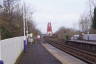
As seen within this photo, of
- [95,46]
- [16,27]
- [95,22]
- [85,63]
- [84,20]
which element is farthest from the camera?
[84,20]

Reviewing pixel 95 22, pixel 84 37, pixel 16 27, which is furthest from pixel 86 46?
pixel 84 37

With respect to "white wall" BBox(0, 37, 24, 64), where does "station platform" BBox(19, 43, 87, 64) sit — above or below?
below

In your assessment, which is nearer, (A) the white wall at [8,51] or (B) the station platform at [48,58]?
(A) the white wall at [8,51]

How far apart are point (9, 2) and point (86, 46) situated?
66.3ft

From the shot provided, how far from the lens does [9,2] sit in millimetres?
53000

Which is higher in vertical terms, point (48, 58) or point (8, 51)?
point (8, 51)

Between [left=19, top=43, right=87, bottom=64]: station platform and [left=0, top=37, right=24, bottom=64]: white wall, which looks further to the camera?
[left=19, top=43, right=87, bottom=64]: station platform

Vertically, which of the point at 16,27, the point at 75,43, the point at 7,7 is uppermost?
the point at 7,7

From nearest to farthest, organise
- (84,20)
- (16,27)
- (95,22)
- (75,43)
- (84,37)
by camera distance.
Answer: (16,27) < (75,43) < (95,22) < (84,37) < (84,20)

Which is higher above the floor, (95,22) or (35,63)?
(95,22)

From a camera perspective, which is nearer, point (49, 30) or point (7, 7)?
→ point (7, 7)

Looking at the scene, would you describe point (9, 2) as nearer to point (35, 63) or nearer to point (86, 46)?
point (86, 46)

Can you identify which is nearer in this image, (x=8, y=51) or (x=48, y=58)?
(x=8, y=51)

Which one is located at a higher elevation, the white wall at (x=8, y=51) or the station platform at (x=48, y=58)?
the white wall at (x=8, y=51)
